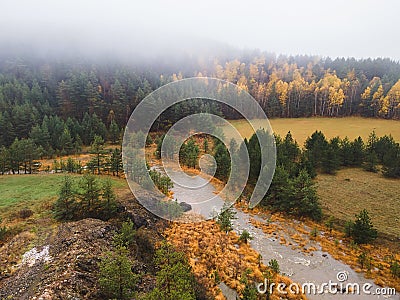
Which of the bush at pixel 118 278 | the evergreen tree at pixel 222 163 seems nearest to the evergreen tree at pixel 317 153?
the evergreen tree at pixel 222 163

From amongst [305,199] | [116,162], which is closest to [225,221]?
[305,199]

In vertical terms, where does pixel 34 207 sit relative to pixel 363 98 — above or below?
below

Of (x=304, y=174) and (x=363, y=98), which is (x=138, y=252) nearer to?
(x=304, y=174)

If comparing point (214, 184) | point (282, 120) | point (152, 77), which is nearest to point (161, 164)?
point (214, 184)

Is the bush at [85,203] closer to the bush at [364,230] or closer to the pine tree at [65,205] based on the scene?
the pine tree at [65,205]

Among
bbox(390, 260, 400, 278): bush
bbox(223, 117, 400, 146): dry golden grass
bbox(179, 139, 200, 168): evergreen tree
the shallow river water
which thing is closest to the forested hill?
bbox(223, 117, 400, 146): dry golden grass

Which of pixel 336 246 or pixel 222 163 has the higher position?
pixel 222 163

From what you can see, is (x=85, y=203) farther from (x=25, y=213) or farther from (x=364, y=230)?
(x=364, y=230)
